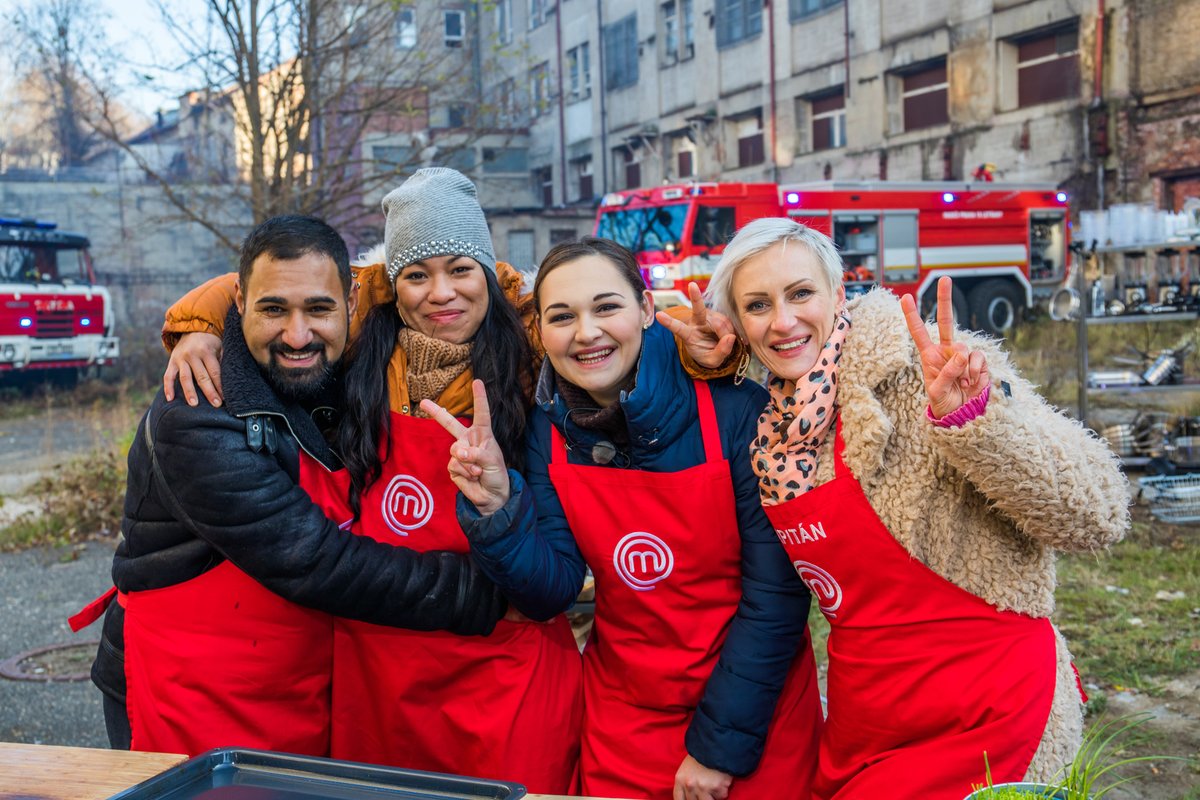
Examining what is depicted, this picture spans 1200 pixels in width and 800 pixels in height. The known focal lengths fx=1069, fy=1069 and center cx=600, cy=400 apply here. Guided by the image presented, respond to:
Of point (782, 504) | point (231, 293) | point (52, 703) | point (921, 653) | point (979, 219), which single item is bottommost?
point (52, 703)

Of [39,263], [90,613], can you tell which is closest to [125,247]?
[39,263]

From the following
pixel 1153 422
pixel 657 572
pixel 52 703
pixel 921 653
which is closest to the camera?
pixel 921 653

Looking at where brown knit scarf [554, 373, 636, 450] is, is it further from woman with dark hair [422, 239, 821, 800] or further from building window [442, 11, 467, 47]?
building window [442, 11, 467, 47]

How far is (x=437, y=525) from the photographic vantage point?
2.50 metres

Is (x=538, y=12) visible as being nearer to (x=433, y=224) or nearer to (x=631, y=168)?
(x=631, y=168)

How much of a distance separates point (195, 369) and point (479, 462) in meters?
0.70

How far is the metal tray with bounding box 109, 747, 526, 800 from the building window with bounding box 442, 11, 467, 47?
8432mm

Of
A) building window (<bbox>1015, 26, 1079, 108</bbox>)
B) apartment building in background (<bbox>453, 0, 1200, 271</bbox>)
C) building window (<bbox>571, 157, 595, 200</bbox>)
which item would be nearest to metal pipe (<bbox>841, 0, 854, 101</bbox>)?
apartment building in background (<bbox>453, 0, 1200, 271</bbox>)

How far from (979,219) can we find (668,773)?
14.5 metres

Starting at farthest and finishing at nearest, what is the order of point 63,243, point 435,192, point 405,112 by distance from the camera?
point 63,243, point 405,112, point 435,192

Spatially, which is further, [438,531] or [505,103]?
[505,103]

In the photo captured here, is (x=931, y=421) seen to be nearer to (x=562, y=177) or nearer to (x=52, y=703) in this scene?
(x=52, y=703)

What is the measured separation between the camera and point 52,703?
464cm

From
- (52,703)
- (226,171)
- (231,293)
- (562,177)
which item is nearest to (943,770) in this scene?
(231,293)
